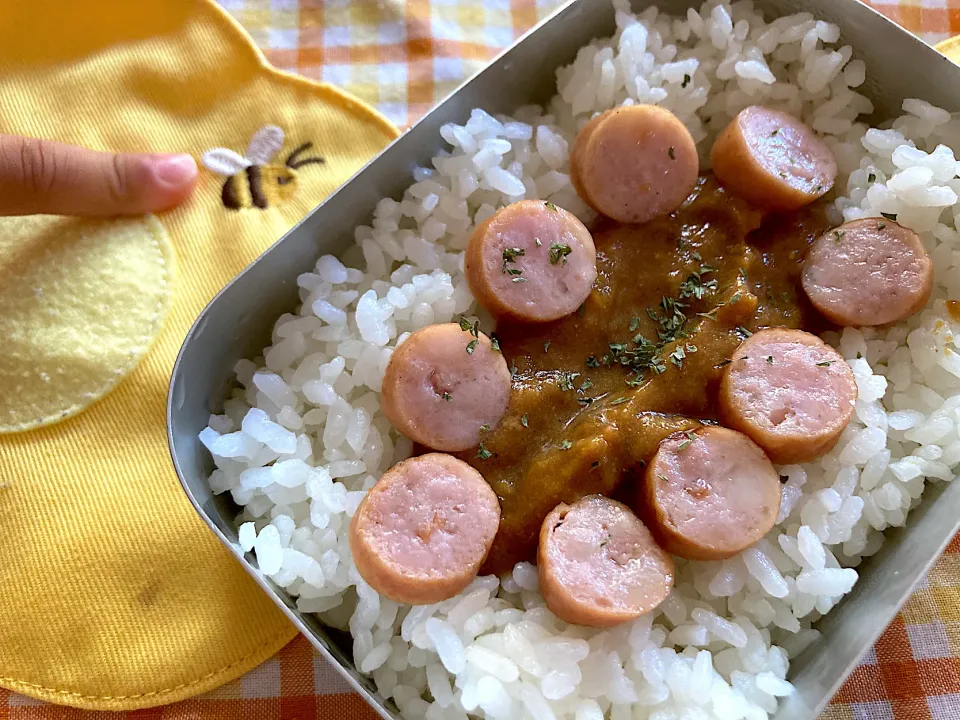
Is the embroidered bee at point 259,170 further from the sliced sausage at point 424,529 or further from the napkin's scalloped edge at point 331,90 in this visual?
the sliced sausage at point 424,529

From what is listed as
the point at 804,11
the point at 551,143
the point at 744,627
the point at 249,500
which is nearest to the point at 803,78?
the point at 804,11

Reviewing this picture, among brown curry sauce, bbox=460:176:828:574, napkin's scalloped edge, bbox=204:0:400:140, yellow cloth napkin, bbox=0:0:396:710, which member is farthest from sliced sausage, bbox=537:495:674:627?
napkin's scalloped edge, bbox=204:0:400:140

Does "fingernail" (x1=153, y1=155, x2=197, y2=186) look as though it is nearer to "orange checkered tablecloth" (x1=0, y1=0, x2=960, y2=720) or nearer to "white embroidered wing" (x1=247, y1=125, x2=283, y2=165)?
"white embroidered wing" (x1=247, y1=125, x2=283, y2=165)

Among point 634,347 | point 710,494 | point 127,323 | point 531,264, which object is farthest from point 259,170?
point 710,494

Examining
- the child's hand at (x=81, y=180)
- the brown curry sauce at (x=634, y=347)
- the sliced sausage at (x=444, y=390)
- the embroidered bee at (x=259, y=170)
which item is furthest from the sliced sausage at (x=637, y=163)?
the child's hand at (x=81, y=180)

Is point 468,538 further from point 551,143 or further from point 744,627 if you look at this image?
point 551,143
